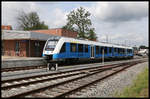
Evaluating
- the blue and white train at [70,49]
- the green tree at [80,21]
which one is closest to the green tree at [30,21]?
the green tree at [80,21]

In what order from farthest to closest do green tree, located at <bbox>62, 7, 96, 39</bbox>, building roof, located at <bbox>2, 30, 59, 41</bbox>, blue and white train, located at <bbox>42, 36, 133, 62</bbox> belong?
1. green tree, located at <bbox>62, 7, 96, 39</bbox>
2. building roof, located at <bbox>2, 30, 59, 41</bbox>
3. blue and white train, located at <bbox>42, 36, 133, 62</bbox>

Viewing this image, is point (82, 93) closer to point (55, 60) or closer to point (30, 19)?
point (55, 60)

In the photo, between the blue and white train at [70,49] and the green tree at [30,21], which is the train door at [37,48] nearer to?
the blue and white train at [70,49]

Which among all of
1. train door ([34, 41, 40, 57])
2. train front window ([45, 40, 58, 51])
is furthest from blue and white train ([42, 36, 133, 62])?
train door ([34, 41, 40, 57])

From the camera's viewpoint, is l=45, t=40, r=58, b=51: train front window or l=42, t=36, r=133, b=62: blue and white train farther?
l=45, t=40, r=58, b=51: train front window

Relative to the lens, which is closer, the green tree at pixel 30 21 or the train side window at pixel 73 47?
the train side window at pixel 73 47

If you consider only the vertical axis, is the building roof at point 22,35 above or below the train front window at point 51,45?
above

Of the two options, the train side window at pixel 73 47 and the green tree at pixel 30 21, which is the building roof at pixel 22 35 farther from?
the green tree at pixel 30 21

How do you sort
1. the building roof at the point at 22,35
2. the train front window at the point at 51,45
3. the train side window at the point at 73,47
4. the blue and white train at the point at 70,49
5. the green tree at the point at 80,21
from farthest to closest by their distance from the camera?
the green tree at the point at 80,21
the building roof at the point at 22,35
the train side window at the point at 73,47
the train front window at the point at 51,45
the blue and white train at the point at 70,49

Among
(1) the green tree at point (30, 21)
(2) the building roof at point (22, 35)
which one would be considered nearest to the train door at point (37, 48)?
(2) the building roof at point (22, 35)

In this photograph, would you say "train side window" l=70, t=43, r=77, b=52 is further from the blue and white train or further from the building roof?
the building roof

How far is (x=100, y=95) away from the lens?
8.05 metres

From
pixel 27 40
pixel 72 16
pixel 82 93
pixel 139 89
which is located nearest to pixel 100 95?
pixel 82 93

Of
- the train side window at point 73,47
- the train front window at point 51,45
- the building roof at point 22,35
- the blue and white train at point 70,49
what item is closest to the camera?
the blue and white train at point 70,49
